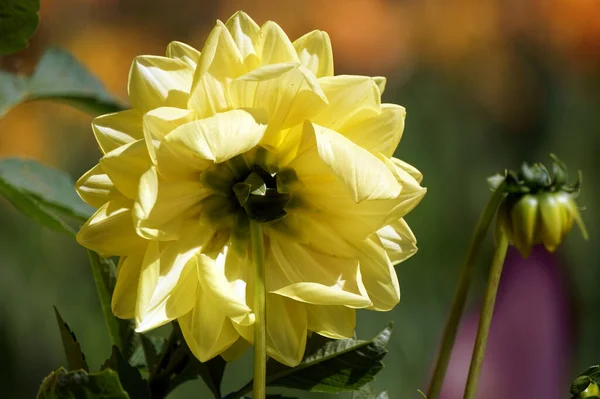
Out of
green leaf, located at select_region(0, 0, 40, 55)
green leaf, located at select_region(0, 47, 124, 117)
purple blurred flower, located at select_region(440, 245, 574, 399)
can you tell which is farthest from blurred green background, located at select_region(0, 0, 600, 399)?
green leaf, located at select_region(0, 0, 40, 55)

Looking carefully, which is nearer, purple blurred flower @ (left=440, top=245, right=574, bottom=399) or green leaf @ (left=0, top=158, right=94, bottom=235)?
green leaf @ (left=0, top=158, right=94, bottom=235)

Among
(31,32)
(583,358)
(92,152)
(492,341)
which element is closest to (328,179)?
(31,32)

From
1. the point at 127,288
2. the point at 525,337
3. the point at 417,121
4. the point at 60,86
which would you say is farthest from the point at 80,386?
the point at 417,121

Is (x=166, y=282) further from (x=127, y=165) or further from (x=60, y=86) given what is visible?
(x=60, y=86)

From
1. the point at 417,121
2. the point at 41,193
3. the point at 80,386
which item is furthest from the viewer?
the point at 417,121

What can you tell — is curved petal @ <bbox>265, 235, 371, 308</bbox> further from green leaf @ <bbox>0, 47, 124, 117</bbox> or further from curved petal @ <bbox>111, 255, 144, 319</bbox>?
green leaf @ <bbox>0, 47, 124, 117</bbox>

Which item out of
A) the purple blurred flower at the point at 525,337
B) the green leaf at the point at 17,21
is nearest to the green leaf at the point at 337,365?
the green leaf at the point at 17,21

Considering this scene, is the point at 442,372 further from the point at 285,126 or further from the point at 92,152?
the point at 92,152
